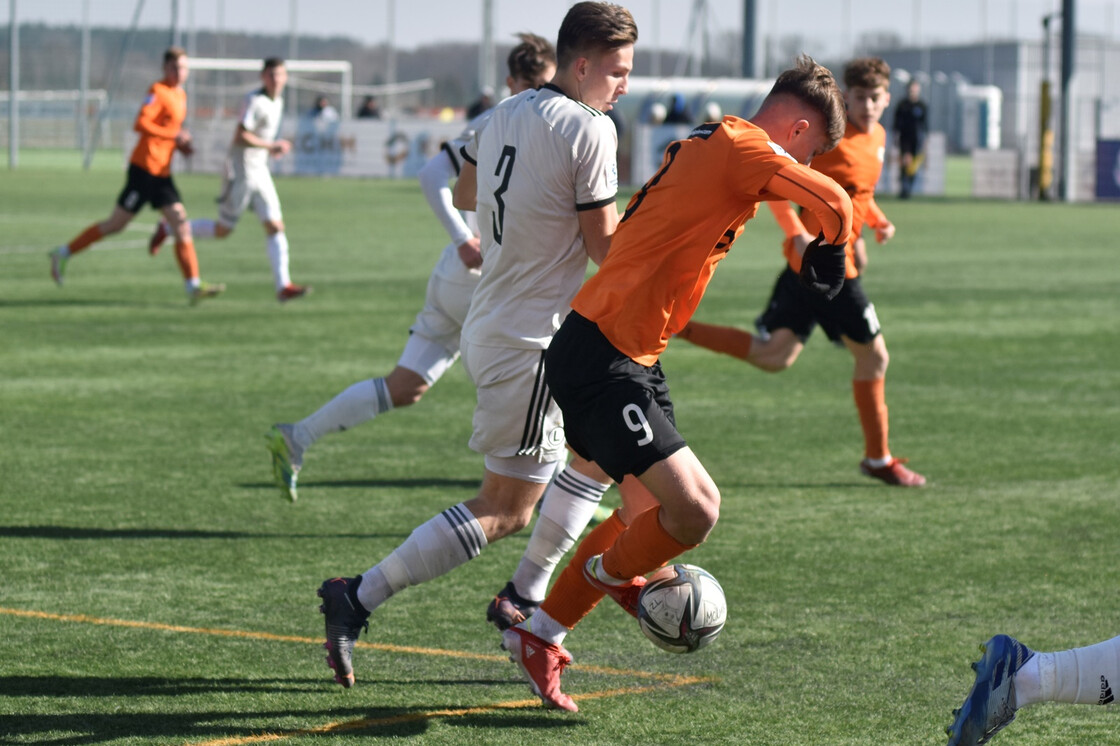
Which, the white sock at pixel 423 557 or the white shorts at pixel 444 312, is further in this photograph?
the white shorts at pixel 444 312

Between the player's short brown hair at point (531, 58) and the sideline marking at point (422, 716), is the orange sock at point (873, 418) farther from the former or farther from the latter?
the sideline marking at point (422, 716)

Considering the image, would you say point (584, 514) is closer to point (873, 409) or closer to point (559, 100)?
point (559, 100)

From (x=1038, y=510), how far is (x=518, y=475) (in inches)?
137

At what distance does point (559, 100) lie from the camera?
4805 mm

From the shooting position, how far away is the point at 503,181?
16.0 ft

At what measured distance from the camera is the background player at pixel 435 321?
21.1 ft

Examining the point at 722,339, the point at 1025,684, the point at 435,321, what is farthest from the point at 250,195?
the point at 1025,684

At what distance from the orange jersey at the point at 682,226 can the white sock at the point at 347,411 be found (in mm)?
2844

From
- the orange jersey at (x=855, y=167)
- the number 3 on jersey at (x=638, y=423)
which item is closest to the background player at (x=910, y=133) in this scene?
the orange jersey at (x=855, y=167)

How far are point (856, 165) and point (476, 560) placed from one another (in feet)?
10.4

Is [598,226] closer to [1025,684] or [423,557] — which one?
[423,557]

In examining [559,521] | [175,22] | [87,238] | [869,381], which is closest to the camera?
[559,521]

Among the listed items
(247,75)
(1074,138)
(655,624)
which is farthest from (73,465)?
(247,75)

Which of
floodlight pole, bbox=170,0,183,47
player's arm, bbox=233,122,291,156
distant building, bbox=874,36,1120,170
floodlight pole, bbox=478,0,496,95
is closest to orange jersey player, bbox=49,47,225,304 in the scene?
player's arm, bbox=233,122,291,156
